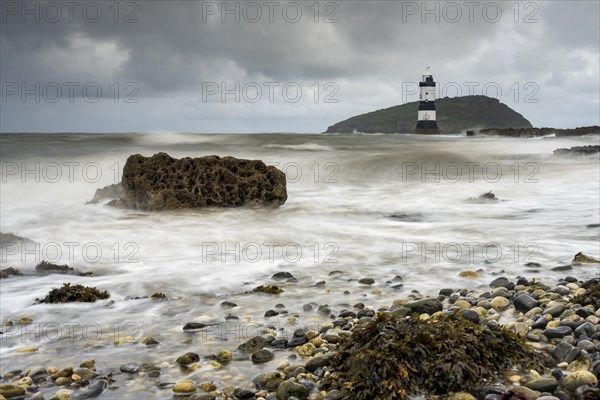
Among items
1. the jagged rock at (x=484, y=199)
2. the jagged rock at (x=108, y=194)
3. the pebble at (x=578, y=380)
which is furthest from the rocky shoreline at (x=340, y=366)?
the jagged rock at (x=108, y=194)

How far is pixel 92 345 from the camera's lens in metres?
4.52

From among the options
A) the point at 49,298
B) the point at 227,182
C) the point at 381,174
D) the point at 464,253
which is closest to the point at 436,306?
the point at 464,253

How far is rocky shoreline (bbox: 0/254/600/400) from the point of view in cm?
327

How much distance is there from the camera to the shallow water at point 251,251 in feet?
15.9

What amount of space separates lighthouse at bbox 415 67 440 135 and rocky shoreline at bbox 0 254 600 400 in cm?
5491

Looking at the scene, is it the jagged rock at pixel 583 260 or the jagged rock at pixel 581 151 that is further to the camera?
the jagged rock at pixel 581 151

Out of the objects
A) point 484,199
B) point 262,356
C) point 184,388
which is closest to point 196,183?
point 484,199

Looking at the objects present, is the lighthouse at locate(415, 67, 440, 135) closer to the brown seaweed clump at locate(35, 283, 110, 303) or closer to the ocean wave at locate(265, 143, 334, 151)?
the ocean wave at locate(265, 143, 334, 151)

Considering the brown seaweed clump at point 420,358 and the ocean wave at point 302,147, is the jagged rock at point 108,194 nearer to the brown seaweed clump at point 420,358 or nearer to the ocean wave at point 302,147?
the brown seaweed clump at point 420,358

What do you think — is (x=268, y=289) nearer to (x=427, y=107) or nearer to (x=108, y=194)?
(x=108, y=194)

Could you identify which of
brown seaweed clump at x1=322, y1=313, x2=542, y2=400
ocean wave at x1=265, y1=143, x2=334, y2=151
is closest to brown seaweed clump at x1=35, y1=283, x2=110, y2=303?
brown seaweed clump at x1=322, y1=313, x2=542, y2=400

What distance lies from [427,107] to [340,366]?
58573 mm

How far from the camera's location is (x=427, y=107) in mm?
59531

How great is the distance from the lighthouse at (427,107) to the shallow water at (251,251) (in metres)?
39.4
